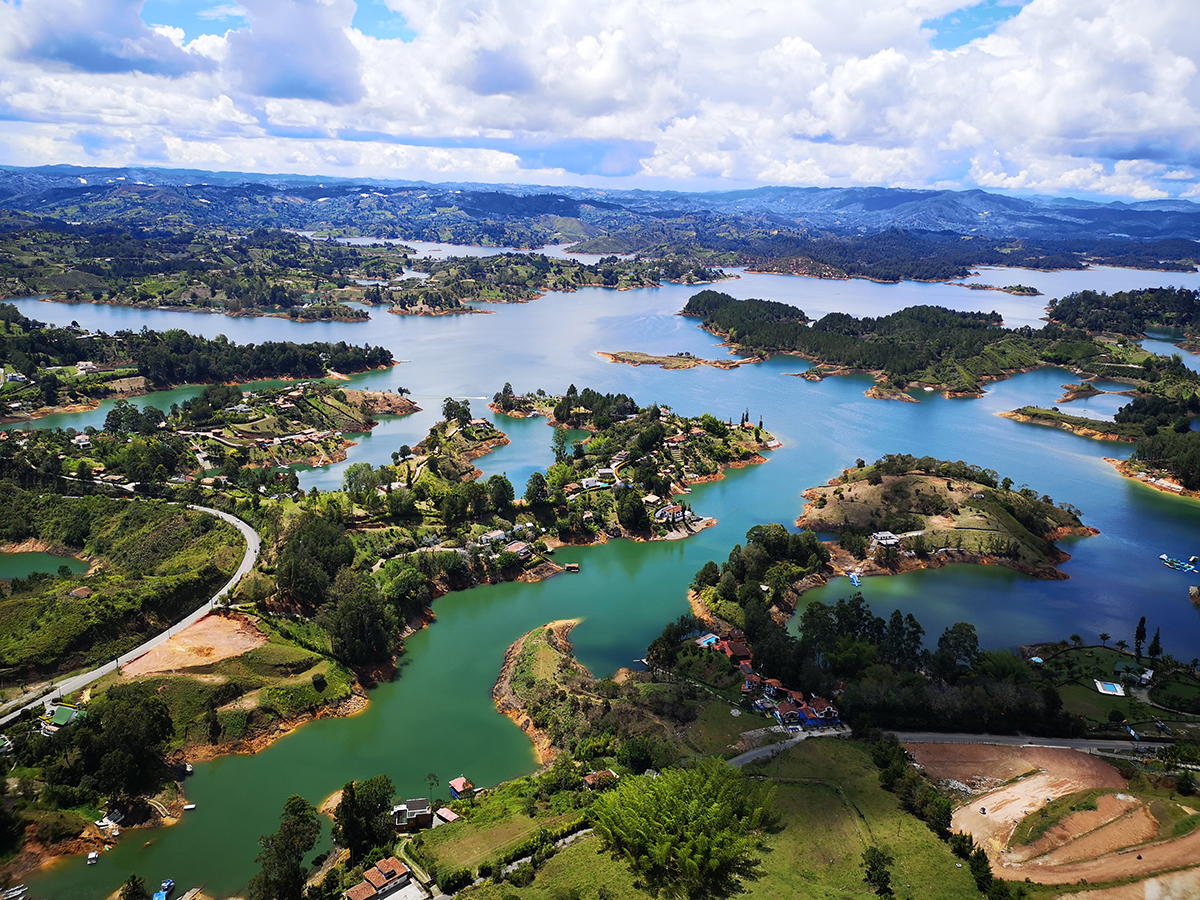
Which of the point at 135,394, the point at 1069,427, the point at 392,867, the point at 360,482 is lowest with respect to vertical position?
the point at 135,394

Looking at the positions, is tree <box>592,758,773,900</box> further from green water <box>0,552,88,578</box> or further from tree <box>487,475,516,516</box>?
green water <box>0,552,88,578</box>

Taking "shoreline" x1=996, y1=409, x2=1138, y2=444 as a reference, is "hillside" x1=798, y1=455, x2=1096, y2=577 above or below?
below

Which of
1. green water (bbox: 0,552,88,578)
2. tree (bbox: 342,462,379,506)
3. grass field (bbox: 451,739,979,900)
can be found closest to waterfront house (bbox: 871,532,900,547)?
grass field (bbox: 451,739,979,900)

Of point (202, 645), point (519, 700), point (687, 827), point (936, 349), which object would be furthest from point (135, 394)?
point (936, 349)

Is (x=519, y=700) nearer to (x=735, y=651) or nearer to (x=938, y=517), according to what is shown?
(x=735, y=651)

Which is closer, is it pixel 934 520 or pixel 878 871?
pixel 878 871

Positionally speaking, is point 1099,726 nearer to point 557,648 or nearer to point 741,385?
point 557,648
